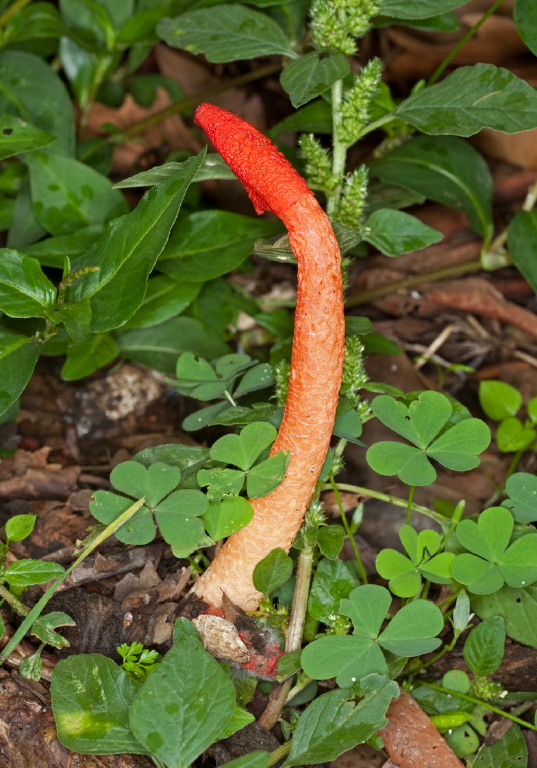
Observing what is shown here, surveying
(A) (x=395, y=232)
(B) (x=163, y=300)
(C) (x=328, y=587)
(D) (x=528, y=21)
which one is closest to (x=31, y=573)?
(C) (x=328, y=587)

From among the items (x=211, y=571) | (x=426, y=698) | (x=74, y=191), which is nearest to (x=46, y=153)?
(x=74, y=191)

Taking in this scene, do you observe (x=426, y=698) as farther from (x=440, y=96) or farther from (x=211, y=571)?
(x=440, y=96)

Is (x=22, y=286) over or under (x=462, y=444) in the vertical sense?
over

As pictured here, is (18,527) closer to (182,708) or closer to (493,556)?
(182,708)

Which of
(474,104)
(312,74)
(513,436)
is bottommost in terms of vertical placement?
(513,436)

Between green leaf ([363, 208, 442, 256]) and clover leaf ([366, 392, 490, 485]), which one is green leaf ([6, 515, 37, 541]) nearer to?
clover leaf ([366, 392, 490, 485])
